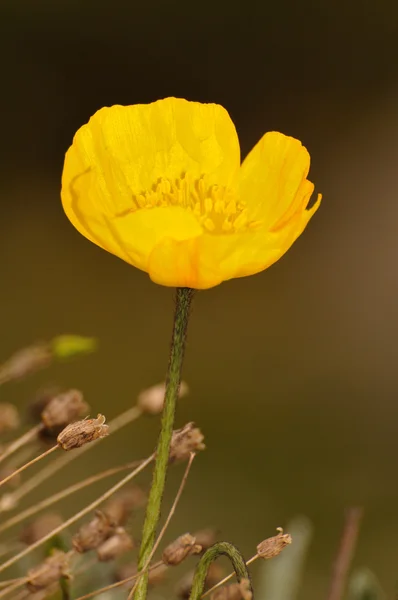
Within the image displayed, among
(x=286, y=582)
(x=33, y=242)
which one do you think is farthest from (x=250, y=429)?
(x=286, y=582)

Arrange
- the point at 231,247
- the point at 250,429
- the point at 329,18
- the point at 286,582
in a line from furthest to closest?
the point at 329,18, the point at 250,429, the point at 286,582, the point at 231,247

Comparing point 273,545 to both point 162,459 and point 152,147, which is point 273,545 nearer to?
point 162,459

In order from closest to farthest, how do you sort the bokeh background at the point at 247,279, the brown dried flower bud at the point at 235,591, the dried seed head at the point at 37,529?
the brown dried flower bud at the point at 235,591 < the dried seed head at the point at 37,529 < the bokeh background at the point at 247,279

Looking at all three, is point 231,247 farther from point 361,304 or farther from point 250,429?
point 361,304

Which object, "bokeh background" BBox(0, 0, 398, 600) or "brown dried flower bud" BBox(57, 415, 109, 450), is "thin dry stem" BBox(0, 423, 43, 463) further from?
"bokeh background" BBox(0, 0, 398, 600)

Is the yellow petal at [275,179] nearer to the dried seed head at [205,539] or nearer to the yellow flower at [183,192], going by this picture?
the yellow flower at [183,192]

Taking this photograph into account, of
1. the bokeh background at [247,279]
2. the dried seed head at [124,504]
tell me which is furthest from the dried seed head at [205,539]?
the bokeh background at [247,279]

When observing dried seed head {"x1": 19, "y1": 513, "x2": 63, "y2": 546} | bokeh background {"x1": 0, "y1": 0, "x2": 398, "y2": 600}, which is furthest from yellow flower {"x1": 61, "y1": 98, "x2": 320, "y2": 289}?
bokeh background {"x1": 0, "y1": 0, "x2": 398, "y2": 600}
